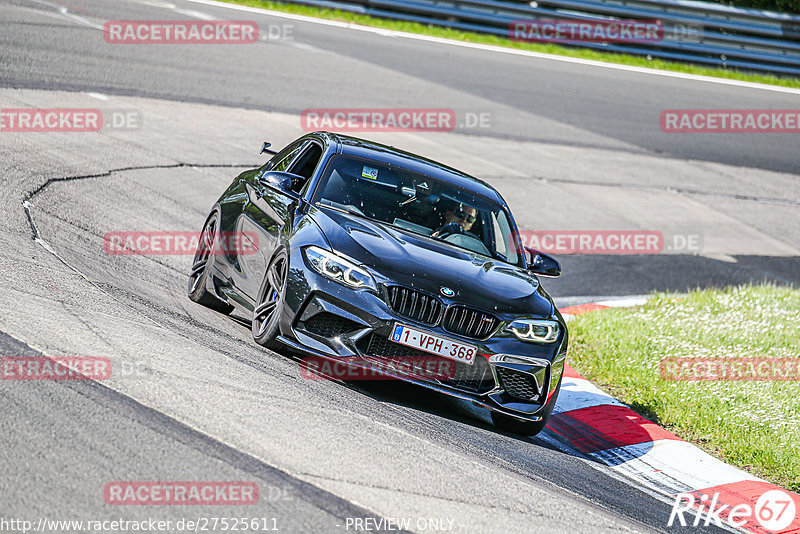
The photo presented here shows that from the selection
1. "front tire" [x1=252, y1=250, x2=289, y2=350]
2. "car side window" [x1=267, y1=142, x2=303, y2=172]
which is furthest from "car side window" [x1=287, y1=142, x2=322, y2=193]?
"front tire" [x1=252, y1=250, x2=289, y2=350]

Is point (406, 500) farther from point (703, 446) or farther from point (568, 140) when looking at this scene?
point (568, 140)

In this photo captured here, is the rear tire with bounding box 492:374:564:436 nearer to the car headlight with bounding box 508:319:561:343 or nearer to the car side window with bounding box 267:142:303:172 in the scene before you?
the car headlight with bounding box 508:319:561:343

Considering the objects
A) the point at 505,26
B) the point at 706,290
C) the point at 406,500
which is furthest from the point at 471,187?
the point at 505,26

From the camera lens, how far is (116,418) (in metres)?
4.74

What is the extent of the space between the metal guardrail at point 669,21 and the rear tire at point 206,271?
15.9m

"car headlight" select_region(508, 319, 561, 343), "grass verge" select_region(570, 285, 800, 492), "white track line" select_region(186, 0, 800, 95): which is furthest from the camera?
"white track line" select_region(186, 0, 800, 95)

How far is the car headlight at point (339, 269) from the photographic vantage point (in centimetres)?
648

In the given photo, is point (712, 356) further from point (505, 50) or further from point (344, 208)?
point (505, 50)

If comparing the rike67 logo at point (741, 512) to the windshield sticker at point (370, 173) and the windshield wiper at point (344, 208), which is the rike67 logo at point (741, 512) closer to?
the windshield wiper at point (344, 208)

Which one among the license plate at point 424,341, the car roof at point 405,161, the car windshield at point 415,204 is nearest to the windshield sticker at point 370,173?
the car windshield at point 415,204

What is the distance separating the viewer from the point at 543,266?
788cm

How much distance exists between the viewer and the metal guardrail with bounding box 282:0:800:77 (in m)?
23.6

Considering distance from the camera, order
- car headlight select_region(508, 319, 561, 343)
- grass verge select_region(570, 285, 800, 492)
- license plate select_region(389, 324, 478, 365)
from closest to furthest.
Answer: license plate select_region(389, 324, 478, 365)
car headlight select_region(508, 319, 561, 343)
grass verge select_region(570, 285, 800, 492)

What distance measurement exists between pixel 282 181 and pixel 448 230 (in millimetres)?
1255
